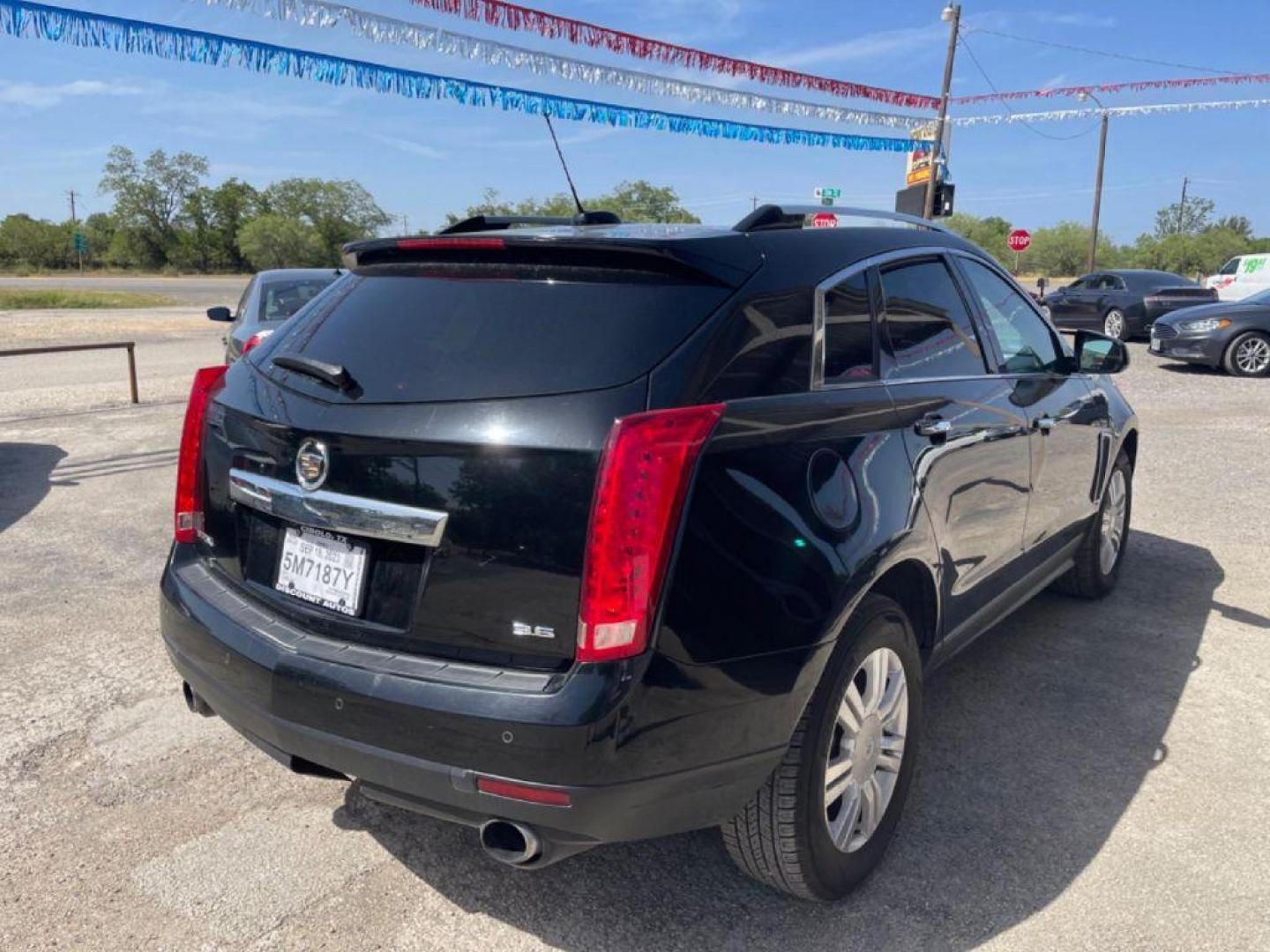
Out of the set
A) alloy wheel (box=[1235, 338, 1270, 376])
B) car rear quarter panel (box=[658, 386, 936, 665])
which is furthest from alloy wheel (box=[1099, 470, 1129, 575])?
alloy wheel (box=[1235, 338, 1270, 376])

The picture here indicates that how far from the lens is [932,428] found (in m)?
2.93

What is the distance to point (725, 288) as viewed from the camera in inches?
94.3

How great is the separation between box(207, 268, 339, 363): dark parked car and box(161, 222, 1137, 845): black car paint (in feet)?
23.9

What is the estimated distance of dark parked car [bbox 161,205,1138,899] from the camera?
82.4 inches

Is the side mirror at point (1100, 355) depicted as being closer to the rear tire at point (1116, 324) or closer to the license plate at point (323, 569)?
the license plate at point (323, 569)

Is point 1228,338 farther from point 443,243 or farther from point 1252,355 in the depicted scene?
point 443,243

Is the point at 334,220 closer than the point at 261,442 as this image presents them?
No

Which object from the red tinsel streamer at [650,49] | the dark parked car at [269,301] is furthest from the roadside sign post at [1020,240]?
the dark parked car at [269,301]

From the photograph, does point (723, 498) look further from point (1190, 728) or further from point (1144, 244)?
point (1144, 244)

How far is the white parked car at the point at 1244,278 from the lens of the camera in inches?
882

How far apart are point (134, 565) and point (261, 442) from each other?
3447 mm

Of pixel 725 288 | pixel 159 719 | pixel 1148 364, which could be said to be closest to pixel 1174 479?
pixel 725 288

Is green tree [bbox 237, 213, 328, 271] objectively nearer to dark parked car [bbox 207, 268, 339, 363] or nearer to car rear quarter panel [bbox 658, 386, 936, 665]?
dark parked car [bbox 207, 268, 339, 363]

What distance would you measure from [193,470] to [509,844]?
1.47m
